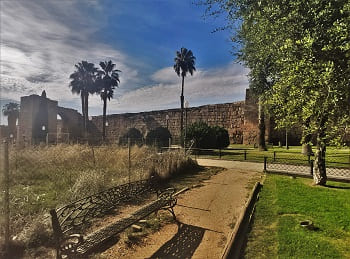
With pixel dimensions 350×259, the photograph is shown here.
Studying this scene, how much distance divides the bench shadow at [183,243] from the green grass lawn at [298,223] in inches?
28.6

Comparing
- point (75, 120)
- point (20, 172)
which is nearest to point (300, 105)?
point (20, 172)

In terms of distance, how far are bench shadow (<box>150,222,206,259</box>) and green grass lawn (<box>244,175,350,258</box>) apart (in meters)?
0.73

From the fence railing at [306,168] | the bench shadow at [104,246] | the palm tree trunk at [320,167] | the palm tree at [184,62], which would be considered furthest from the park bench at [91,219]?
the palm tree at [184,62]

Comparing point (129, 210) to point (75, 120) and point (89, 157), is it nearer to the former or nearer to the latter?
point (89, 157)

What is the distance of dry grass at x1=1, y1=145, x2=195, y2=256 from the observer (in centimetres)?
383

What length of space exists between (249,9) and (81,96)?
27.7 meters

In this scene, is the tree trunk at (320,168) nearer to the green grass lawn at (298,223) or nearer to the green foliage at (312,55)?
the green grass lawn at (298,223)

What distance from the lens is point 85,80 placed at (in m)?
29.0

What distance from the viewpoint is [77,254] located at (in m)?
2.42

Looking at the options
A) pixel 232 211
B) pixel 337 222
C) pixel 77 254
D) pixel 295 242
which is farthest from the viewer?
pixel 232 211

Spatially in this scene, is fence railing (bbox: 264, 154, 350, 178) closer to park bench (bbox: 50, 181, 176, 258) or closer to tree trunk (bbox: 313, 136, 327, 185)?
tree trunk (bbox: 313, 136, 327, 185)

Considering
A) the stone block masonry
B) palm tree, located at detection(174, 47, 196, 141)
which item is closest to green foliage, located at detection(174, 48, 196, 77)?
palm tree, located at detection(174, 47, 196, 141)

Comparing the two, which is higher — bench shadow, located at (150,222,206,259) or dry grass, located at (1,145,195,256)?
dry grass, located at (1,145,195,256)

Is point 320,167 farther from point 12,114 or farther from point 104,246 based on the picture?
point 12,114
